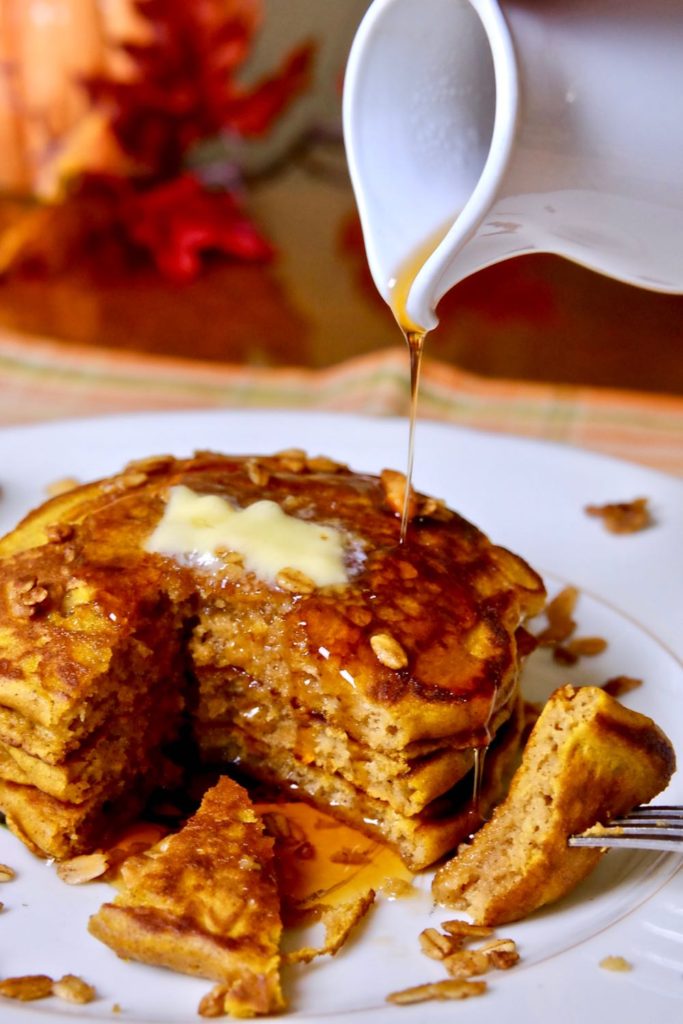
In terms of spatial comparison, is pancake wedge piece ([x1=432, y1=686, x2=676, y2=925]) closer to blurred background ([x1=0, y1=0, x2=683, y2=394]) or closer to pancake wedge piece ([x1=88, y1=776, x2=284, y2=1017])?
pancake wedge piece ([x1=88, y1=776, x2=284, y2=1017])

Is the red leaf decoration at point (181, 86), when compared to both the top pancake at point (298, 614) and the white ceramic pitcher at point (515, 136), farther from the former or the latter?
the white ceramic pitcher at point (515, 136)

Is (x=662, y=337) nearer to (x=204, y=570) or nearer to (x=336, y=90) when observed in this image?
(x=336, y=90)

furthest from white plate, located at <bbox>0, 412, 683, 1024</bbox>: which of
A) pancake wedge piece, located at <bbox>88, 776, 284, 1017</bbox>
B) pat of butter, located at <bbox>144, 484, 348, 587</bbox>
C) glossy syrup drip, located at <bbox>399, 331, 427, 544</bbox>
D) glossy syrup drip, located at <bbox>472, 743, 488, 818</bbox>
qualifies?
pat of butter, located at <bbox>144, 484, 348, 587</bbox>

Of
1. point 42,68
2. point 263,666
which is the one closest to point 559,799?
point 263,666

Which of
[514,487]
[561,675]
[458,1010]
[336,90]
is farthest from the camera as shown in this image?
[336,90]

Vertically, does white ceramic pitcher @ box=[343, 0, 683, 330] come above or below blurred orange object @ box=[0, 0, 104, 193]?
above

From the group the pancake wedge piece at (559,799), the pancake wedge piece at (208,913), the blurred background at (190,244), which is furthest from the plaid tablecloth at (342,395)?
the pancake wedge piece at (208,913)

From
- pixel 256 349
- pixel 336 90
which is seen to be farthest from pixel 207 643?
pixel 336 90
